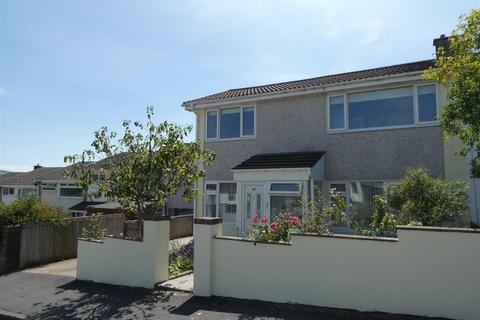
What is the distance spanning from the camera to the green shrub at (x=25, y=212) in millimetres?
11711

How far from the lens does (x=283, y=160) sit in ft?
41.2

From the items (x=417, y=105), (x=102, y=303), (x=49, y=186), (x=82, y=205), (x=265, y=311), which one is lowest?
(x=102, y=303)

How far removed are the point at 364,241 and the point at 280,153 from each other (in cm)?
757

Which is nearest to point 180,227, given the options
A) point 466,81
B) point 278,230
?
point 278,230

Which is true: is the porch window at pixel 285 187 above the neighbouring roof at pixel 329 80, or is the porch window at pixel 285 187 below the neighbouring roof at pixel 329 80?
below

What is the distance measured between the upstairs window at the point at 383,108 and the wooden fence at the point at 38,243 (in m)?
9.80

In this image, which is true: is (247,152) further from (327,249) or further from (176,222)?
(327,249)

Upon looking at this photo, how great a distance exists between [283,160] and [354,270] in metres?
6.73

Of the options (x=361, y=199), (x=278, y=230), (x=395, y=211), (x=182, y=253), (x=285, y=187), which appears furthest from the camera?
(x=285, y=187)

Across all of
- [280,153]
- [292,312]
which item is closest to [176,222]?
[280,153]

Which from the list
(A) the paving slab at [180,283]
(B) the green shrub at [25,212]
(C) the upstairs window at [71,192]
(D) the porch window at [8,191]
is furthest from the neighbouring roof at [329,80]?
(D) the porch window at [8,191]

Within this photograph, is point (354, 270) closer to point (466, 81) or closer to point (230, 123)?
point (466, 81)

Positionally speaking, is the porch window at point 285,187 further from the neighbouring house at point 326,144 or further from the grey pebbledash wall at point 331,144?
the grey pebbledash wall at point 331,144

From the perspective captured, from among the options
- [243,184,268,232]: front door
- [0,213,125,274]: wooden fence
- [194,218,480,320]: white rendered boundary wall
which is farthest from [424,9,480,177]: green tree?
[0,213,125,274]: wooden fence
